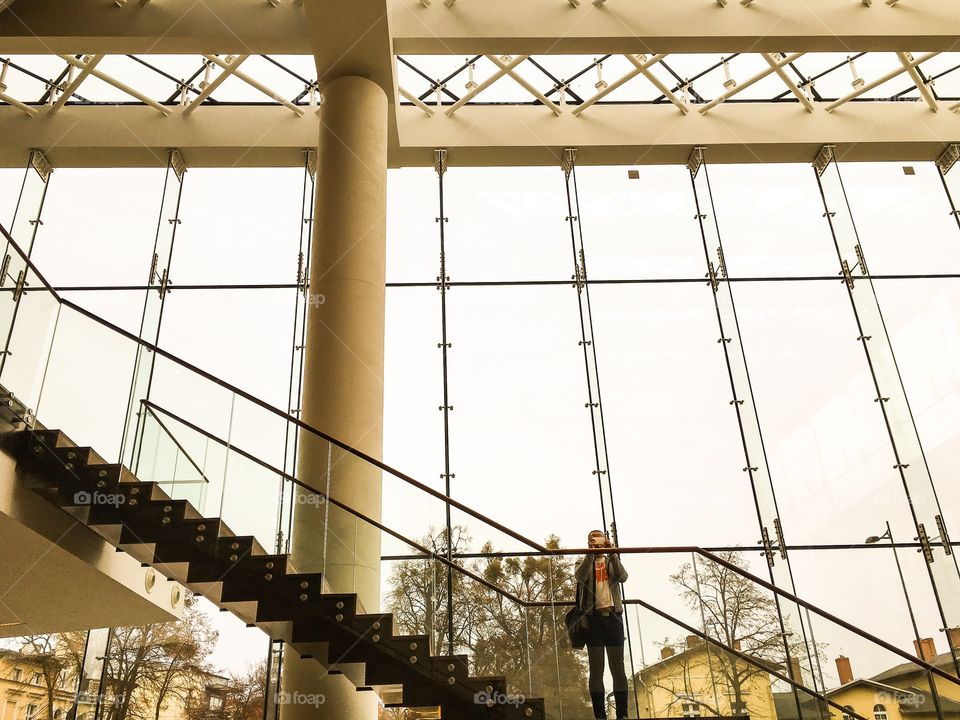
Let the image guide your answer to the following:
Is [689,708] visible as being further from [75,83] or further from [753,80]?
[75,83]

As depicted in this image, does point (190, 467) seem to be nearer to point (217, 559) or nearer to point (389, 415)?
point (217, 559)

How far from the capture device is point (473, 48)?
11.6 m

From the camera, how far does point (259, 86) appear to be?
13094mm

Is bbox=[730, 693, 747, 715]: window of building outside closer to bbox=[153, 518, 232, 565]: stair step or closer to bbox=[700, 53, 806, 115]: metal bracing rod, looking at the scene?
bbox=[153, 518, 232, 565]: stair step

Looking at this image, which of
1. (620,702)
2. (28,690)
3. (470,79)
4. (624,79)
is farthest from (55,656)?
(624,79)

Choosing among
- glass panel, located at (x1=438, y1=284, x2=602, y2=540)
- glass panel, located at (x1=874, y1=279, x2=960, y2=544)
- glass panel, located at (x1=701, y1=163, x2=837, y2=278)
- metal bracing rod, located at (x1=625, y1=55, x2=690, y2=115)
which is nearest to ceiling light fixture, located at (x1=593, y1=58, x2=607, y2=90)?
metal bracing rod, located at (x1=625, y1=55, x2=690, y2=115)

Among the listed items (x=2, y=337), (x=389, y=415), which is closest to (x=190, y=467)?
(x=2, y=337)

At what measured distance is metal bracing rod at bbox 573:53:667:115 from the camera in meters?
12.9

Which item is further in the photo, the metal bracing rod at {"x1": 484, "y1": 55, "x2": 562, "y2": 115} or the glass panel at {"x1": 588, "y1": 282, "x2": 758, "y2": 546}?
the metal bracing rod at {"x1": 484, "y1": 55, "x2": 562, "y2": 115}

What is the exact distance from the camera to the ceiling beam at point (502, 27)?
11039 millimetres

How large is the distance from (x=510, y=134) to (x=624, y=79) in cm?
204
